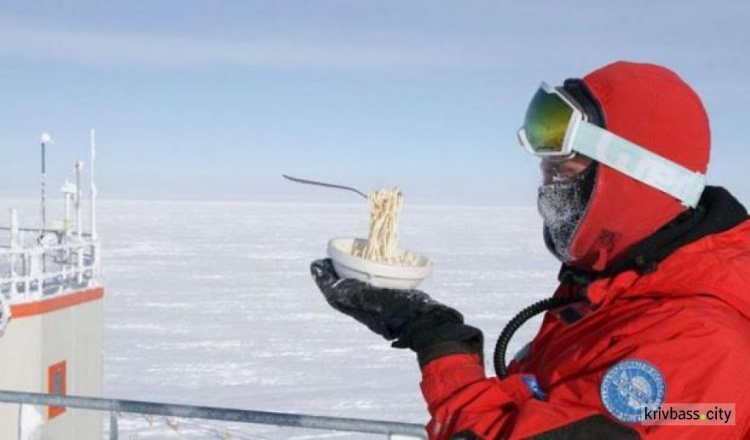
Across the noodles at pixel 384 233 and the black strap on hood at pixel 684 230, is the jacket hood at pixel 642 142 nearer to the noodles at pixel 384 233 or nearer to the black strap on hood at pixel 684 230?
the black strap on hood at pixel 684 230

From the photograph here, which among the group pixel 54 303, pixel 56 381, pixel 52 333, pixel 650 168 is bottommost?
pixel 56 381

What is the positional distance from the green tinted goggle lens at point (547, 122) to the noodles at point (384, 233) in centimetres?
44

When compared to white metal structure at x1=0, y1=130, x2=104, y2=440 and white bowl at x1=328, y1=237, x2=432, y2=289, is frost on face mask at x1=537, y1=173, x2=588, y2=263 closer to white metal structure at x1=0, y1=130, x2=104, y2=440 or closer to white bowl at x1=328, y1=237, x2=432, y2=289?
white bowl at x1=328, y1=237, x2=432, y2=289

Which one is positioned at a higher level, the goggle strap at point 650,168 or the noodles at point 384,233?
the goggle strap at point 650,168

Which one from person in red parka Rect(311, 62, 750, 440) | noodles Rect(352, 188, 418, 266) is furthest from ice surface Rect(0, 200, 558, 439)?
person in red parka Rect(311, 62, 750, 440)

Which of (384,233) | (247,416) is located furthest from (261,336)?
(384,233)

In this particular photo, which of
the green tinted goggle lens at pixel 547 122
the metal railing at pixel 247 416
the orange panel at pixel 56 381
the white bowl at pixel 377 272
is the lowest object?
the orange panel at pixel 56 381

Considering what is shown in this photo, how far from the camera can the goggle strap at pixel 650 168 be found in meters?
1.51

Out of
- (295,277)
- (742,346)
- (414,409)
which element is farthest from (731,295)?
(295,277)

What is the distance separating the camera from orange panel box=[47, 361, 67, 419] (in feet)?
25.8

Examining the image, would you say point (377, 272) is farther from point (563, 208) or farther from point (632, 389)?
point (632, 389)

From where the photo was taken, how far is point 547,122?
5.51 ft

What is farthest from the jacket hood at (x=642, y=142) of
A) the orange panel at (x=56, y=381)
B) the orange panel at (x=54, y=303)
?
the orange panel at (x=56, y=381)

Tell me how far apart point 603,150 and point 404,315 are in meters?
0.59
